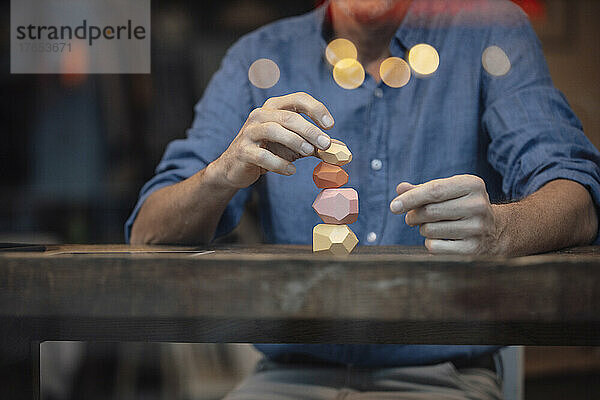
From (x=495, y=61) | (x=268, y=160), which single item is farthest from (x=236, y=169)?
(x=495, y=61)

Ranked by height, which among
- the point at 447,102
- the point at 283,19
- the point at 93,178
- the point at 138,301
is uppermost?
the point at 283,19

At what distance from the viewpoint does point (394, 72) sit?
33.5 inches

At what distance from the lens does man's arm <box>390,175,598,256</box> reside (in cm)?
54

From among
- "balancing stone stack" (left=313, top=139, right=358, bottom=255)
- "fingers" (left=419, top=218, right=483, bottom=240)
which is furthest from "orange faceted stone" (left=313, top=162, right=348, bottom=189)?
"fingers" (left=419, top=218, right=483, bottom=240)

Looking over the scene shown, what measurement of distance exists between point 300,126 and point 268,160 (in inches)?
2.0

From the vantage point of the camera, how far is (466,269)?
1.35 feet

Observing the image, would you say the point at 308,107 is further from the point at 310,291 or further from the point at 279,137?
the point at 310,291

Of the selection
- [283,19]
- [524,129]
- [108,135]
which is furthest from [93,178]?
[524,129]

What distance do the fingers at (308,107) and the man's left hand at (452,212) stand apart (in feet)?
0.36

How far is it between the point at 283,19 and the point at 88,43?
0.28 m

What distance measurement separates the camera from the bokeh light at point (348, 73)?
85 centimetres

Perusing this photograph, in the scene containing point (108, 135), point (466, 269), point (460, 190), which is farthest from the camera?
point (108, 135)

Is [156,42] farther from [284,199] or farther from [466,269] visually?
[466,269]

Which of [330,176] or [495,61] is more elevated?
[495,61]
